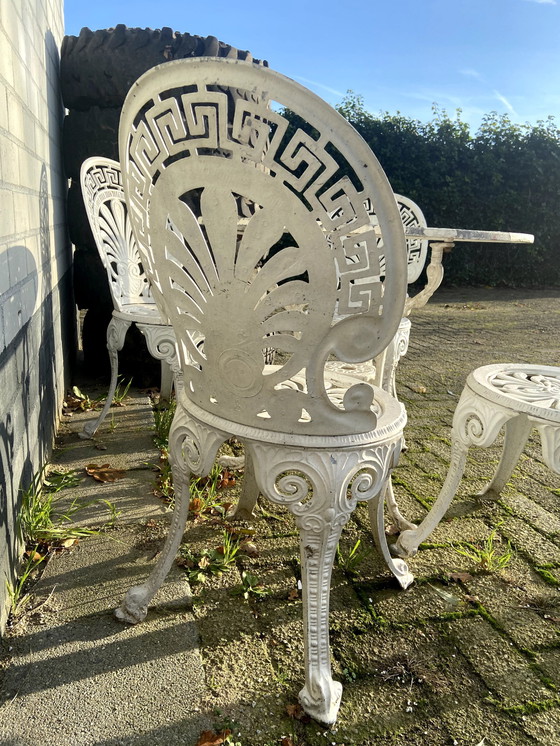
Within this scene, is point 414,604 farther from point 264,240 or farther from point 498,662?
point 264,240

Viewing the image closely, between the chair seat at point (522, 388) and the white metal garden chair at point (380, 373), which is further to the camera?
the white metal garden chair at point (380, 373)

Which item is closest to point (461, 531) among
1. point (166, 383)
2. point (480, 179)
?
point (166, 383)

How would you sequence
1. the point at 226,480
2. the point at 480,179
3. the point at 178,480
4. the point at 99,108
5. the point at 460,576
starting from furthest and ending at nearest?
the point at 480,179 < the point at 99,108 < the point at 226,480 < the point at 460,576 < the point at 178,480

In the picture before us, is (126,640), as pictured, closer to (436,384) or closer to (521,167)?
(436,384)

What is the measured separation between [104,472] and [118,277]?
126cm

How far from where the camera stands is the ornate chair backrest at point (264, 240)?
1.16 meters

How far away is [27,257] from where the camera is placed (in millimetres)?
2188

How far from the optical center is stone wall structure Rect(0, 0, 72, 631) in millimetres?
1738

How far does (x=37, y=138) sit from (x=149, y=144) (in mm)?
1586

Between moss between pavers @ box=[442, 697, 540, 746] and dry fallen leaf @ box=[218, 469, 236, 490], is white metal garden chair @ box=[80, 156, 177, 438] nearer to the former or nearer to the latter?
dry fallen leaf @ box=[218, 469, 236, 490]

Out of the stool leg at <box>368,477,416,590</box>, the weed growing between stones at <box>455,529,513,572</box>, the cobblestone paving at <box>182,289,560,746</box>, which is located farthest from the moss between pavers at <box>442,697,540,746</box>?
the weed growing between stones at <box>455,529,513,572</box>

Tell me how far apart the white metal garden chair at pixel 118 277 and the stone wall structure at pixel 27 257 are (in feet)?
0.77

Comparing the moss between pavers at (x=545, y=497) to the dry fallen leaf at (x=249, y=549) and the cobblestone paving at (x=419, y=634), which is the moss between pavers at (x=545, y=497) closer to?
the cobblestone paving at (x=419, y=634)

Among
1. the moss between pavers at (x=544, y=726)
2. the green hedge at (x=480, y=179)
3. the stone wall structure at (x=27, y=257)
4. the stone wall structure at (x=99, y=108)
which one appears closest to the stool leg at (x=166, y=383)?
the stone wall structure at (x=99, y=108)
